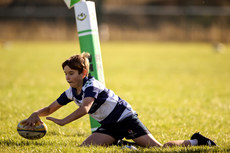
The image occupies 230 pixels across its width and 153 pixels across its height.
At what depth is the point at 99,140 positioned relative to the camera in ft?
14.0

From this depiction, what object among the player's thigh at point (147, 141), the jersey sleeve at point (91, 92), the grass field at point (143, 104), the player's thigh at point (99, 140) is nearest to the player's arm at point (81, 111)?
the jersey sleeve at point (91, 92)

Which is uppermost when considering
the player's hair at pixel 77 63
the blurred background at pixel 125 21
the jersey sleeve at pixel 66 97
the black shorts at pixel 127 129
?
the blurred background at pixel 125 21

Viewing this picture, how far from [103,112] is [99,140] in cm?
35

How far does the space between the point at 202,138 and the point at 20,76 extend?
916 centimetres

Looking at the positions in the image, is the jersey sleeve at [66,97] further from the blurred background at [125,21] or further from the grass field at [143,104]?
the blurred background at [125,21]

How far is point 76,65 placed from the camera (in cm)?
406

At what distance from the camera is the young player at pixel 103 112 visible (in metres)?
4.11

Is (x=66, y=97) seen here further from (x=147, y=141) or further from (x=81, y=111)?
(x=147, y=141)

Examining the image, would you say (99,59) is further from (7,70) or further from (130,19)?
(130,19)

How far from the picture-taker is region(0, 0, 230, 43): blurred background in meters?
36.5

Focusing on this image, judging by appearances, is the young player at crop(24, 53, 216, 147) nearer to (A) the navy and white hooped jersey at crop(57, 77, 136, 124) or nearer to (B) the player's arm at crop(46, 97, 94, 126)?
(A) the navy and white hooped jersey at crop(57, 77, 136, 124)

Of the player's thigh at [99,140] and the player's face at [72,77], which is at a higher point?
the player's face at [72,77]

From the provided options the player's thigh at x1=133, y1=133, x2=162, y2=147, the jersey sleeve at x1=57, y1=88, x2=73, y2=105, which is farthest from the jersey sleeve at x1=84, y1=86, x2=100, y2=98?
the player's thigh at x1=133, y1=133, x2=162, y2=147

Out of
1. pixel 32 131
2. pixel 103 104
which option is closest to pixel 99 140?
pixel 103 104
